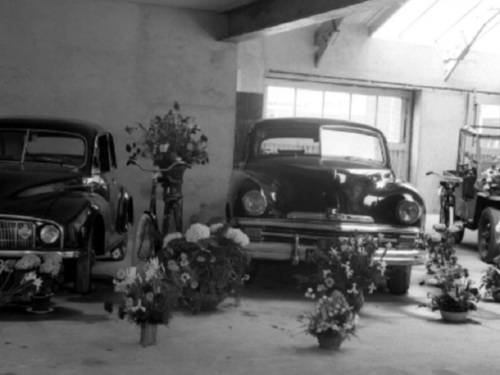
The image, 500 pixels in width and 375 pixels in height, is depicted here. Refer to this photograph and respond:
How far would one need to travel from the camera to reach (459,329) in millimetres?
5500

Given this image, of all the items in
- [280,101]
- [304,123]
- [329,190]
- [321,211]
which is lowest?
[321,211]

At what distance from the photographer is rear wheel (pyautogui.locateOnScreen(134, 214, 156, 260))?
6.81 m

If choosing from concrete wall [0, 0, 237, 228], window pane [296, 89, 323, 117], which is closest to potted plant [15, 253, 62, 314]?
concrete wall [0, 0, 237, 228]

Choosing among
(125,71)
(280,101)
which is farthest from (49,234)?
(280,101)

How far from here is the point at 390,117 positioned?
16.8m

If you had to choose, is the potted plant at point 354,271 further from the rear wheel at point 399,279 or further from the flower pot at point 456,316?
the rear wheel at point 399,279

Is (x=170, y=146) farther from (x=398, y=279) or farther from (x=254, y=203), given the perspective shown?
(x=398, y=279)

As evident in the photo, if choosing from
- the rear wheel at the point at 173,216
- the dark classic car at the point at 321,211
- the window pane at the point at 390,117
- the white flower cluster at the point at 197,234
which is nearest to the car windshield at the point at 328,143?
the dark classic car at the point at 321,211

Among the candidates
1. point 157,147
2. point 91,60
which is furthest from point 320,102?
point 157,147

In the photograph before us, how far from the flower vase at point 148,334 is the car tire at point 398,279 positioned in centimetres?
280

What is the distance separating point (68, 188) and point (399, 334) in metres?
2.72

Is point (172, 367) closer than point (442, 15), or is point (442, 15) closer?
point (172, 367)

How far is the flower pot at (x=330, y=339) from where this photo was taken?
4.65m

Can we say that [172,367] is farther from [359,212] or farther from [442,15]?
[442,15]
